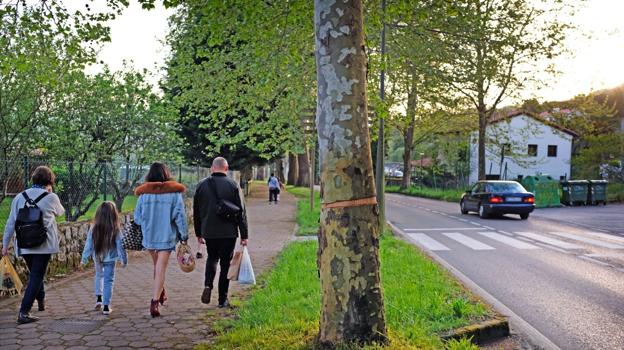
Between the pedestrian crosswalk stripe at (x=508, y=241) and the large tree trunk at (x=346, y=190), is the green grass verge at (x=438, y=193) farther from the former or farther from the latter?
the large tree trunk at (x=346, y=190)

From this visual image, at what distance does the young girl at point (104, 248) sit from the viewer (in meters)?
6.28

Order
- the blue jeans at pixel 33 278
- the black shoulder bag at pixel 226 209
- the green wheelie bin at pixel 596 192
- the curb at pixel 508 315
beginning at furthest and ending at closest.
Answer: the green wheelie bin at pixel 596 192 < the black shoulder bag at pixel 226 209 < the blue jeans at pixel 33 278 < the curb at pixel 508 315

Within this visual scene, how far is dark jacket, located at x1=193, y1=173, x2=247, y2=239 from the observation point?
21.4 feet

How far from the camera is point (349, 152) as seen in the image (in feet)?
14.4

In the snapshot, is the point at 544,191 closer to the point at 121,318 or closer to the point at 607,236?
the point at 607,236

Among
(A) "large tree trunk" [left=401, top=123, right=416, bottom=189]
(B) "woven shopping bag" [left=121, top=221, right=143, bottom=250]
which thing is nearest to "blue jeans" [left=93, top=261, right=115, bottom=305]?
(B) "woven shopping bag" [left=121, top=221, right=143, bottom=250]

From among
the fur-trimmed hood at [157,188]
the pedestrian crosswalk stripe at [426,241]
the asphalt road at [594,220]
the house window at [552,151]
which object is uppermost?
the house window at [552,151]

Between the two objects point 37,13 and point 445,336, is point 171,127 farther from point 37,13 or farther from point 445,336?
point 445,336

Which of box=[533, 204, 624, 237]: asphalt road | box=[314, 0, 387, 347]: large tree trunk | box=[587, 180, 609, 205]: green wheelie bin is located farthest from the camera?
box=[587, 180, 609, 205]: green wheelie bin

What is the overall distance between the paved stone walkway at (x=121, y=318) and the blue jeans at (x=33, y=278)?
221 millimetres

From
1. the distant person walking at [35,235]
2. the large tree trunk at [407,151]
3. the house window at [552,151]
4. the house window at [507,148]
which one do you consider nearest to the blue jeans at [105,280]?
the distant person walking at [35,235]

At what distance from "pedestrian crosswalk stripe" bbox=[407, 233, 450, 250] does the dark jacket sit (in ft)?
23.0

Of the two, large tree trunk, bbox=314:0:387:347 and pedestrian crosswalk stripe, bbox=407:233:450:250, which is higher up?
large tree trunk, bbox=314:0:387:347

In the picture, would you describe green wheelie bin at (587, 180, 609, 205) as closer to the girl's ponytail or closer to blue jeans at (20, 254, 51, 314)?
the girl's ponytail
